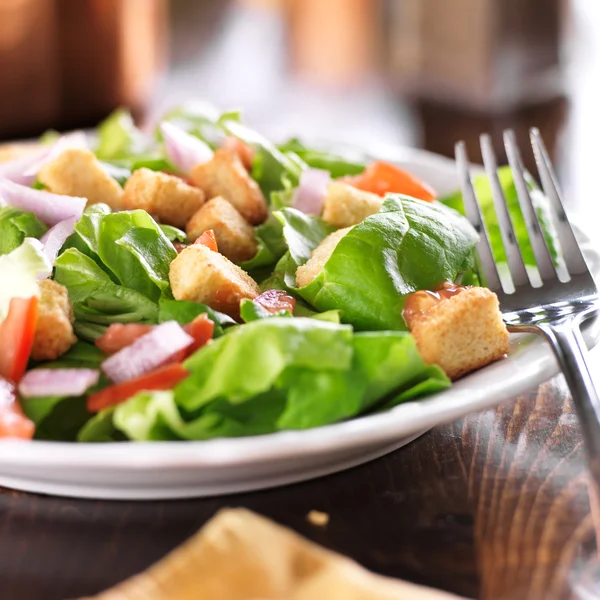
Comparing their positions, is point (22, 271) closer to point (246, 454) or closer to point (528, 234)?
point (246, 454)

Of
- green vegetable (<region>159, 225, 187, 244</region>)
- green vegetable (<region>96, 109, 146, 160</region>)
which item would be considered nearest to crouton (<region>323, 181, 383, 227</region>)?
green vegetable (<region>159, 225, 187, 244</region>)

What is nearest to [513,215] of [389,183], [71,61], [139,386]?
[389,183]

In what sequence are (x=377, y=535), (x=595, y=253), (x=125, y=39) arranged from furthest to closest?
(x=125, y=39)
(x=595, y=253)
(x=377, y=535)

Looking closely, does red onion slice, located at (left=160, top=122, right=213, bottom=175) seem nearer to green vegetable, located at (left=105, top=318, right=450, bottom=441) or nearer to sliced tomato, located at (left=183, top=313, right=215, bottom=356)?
sliced tomato, located at (left=183, top=313, right=215, bottom=356)

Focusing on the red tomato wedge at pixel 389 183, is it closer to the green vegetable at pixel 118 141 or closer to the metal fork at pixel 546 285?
the metal fork at pixel 546 285

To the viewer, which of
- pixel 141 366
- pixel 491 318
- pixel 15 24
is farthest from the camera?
pixel 15 24

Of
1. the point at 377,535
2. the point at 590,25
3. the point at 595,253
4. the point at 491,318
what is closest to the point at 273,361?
the point at 377,535

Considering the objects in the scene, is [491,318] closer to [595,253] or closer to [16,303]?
[595,253]
